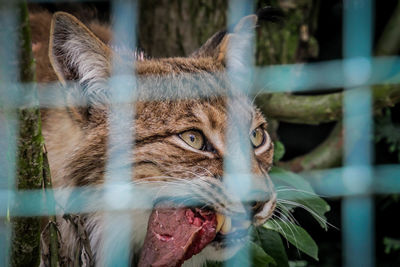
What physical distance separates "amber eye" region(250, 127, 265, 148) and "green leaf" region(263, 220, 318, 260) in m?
0.31

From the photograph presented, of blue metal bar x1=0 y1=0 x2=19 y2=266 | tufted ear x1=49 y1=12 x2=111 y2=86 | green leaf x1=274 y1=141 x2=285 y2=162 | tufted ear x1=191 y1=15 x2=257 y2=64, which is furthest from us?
green leaf x1=274 y1=141 x2=285 y2=162

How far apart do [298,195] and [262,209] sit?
1.76ft

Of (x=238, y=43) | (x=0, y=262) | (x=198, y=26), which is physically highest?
(x=198, y=26)

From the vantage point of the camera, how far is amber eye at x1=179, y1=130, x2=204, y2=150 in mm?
2102

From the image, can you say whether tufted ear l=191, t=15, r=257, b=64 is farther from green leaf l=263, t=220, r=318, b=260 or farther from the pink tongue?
the pink tongue

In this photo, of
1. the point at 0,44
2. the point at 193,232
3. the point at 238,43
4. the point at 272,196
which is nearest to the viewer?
the point at 0,44

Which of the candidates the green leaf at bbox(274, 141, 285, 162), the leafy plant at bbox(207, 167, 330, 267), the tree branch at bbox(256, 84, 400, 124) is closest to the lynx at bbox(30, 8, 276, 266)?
the leafy plant at bbox(207, 167, 330, 267)

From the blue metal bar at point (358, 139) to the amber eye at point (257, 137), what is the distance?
14.5 inches

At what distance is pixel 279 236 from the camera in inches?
94.1

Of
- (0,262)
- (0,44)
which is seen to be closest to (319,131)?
(0,262)

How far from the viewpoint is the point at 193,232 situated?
1904 mm

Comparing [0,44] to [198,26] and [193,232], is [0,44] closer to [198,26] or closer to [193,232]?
[193,232]

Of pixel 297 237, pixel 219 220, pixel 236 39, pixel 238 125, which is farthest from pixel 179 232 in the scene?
pixel 236 39

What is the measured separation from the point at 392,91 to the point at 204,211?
1279 mm
